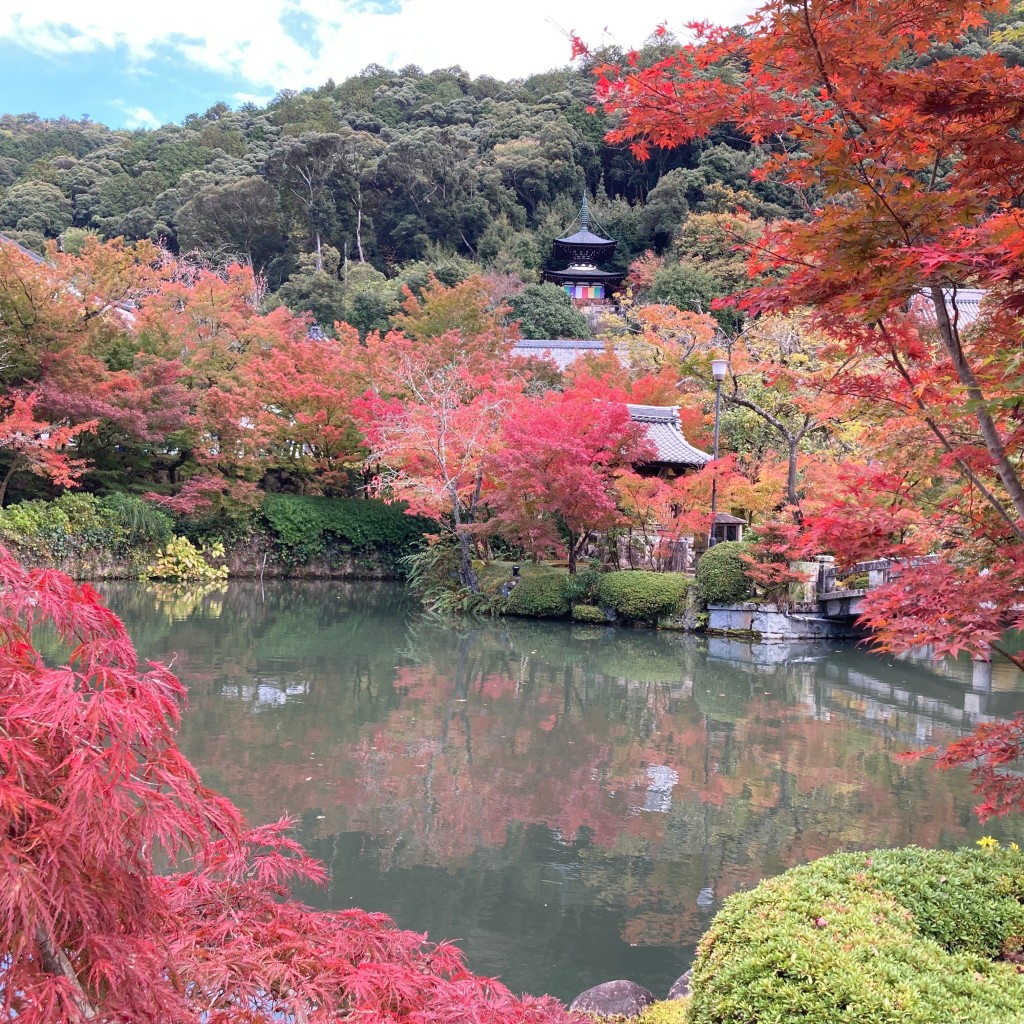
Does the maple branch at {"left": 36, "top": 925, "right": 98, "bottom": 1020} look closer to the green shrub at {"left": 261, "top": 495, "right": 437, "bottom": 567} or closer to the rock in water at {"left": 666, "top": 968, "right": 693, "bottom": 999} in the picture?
the rock in water at {"left": 666, "top": 968, "right": 693, "bottom": 999}

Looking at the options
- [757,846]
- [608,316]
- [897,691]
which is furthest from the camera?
[608,316]

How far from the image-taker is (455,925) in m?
4.07

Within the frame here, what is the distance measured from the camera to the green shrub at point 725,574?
12.9m

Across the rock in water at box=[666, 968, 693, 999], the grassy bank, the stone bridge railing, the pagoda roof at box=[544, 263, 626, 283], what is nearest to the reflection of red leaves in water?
the rock in water at box=[666, 968, 693, 999]

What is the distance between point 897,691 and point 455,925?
777cm

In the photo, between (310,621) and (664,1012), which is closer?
(664,1012)

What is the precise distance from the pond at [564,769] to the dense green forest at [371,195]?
58.4 ft

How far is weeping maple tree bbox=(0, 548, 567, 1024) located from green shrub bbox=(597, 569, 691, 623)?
11879mm

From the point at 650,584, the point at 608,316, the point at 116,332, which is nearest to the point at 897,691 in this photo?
the point at 650,584

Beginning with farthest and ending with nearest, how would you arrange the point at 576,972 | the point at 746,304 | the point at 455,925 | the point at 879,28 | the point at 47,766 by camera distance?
the point at 455,925
the point at 576,972
the point at 746,304
the point at 879,28
the point at 47,766

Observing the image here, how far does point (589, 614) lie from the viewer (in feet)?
45.9

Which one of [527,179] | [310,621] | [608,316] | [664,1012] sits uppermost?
[527,179]

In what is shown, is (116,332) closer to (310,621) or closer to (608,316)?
(310,621)

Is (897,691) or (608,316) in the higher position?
(608,316)
